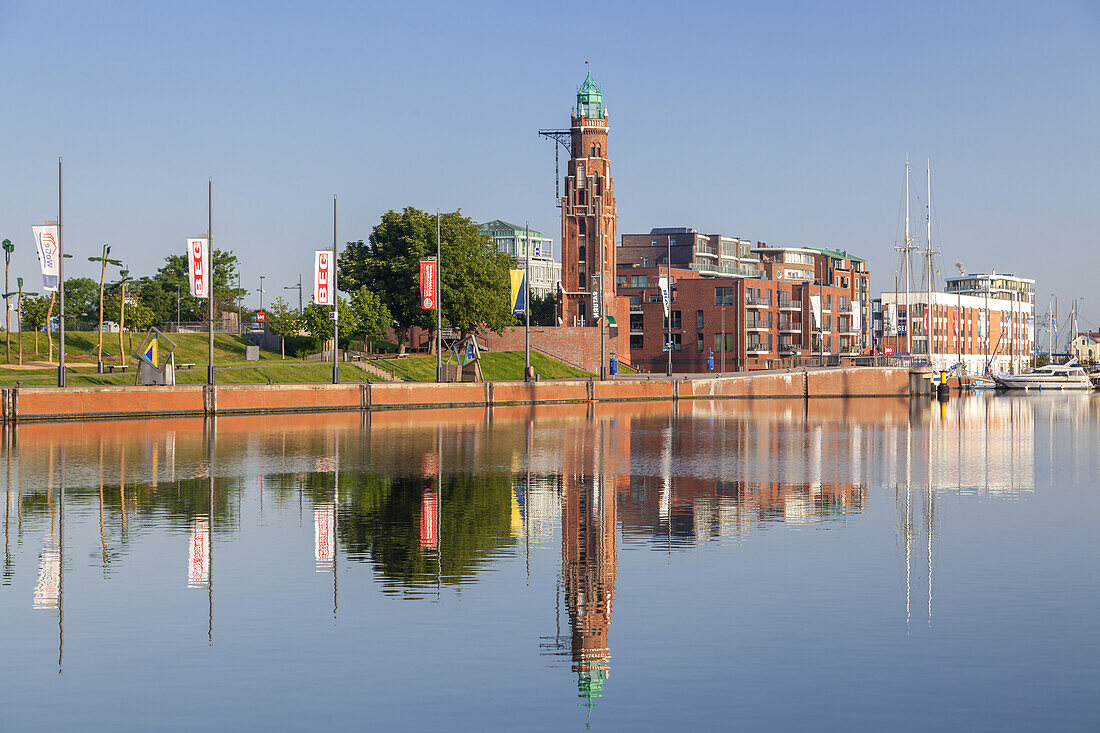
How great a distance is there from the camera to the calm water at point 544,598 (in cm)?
1327

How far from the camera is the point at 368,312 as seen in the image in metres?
112

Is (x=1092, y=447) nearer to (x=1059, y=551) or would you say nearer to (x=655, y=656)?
(x=1059, y=551)

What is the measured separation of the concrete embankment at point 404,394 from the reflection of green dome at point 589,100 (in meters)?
44.4

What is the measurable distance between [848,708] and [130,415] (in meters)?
60.9

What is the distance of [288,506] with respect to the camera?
97.8 ft

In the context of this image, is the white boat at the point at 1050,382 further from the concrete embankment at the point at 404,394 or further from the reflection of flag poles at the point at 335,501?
the reflection of flag poles at the point at 335,501

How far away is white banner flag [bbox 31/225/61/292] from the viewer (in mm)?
64000

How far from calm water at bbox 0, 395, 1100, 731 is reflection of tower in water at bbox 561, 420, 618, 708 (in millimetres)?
69

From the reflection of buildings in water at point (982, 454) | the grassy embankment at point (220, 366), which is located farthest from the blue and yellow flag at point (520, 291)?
the reflection of buildings in water at point (982, 454)

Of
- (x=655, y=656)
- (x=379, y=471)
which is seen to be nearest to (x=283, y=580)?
(x=655, y=656)

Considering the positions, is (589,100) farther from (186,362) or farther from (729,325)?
(186,362)

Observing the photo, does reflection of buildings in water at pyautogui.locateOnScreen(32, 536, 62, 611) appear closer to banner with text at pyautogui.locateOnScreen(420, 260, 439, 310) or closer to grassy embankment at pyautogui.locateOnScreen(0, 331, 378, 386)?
grassy embankment at pyautogui.locateOnScreen(0, 331, 378, 386)

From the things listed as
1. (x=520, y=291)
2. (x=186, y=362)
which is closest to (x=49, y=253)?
(x=186, y=362)

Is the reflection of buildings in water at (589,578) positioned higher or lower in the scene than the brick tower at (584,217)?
lower
